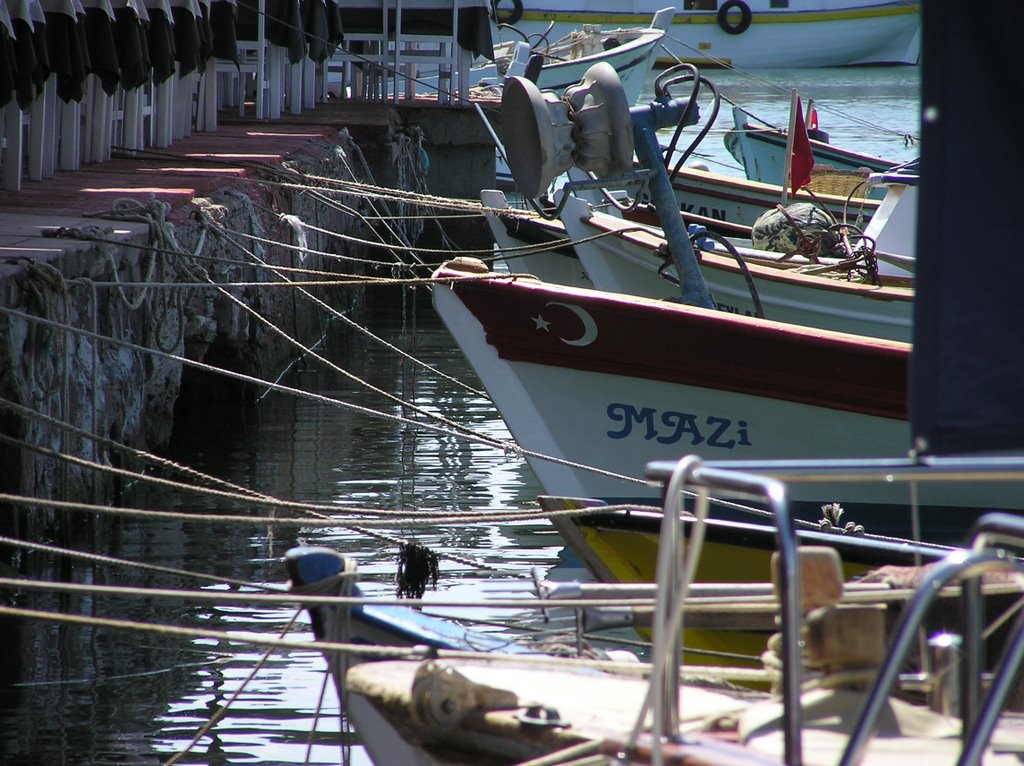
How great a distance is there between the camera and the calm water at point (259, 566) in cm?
511

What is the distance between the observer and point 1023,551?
7.22 m

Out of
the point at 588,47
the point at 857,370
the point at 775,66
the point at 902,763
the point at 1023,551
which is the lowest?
the point at 1023,551

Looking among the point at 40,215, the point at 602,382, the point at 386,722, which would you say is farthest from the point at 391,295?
the point at 386,722

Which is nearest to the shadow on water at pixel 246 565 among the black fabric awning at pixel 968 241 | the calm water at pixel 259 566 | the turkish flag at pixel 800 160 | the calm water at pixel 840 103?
the calm water at pixel 259 566

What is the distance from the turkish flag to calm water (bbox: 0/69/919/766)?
322cm

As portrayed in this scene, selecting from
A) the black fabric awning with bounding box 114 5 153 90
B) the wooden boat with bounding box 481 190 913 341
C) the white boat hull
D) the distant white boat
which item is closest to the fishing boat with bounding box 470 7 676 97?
the black fabric awning with bounding box 114 5 153 90

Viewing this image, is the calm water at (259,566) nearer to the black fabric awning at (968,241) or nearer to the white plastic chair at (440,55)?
the black fabric awning at (968,241)

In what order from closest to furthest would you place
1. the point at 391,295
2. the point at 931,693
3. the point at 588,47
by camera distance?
the point at 931,693
the point at 391,295
the point at 588,47

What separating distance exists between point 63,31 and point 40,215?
A: 2033 mm

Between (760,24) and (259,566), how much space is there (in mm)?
49767

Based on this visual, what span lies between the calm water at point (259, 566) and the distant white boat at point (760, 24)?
4067cm

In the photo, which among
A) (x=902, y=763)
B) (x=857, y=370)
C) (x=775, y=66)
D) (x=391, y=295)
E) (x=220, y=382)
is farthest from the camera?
(x=775, y=66)

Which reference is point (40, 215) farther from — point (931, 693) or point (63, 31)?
point (931, 693)

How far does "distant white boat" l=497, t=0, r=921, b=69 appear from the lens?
171 ft
